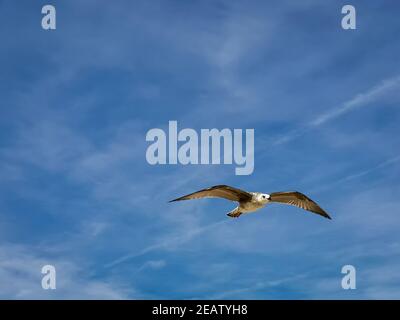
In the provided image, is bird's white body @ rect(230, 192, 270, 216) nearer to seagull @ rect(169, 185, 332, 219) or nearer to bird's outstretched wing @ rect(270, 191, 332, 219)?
seagull @ rect(169, 185, 332, 219)

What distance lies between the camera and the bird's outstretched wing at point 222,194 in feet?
97.5

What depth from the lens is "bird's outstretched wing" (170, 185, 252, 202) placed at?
97.5 feet

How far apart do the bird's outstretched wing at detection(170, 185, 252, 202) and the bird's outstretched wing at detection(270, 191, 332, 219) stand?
2.22 m

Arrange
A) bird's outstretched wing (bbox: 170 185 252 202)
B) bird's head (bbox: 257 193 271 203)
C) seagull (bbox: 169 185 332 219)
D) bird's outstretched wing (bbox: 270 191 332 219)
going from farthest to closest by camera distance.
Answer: bird's outstretched wing (bbox: 270 191 332 219)
bird's head (bbox: 257 193 271 203)
seagull (bbox: 169 185 332 219)
bird's outstretched wing (bbox: 170 185 252 202)

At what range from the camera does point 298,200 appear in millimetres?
33781

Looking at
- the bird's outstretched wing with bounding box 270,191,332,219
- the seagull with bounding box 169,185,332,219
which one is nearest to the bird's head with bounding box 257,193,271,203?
the seagull with bounding box 169,185,332,219

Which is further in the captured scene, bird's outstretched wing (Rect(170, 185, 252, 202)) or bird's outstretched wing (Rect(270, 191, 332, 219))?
bird's outstretched wing (Rect(270, 191, 332, 219))

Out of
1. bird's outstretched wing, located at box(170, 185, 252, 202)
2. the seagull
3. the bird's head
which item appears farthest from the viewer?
the bird's head

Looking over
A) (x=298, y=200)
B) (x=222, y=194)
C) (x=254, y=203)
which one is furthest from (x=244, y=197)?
(x=298, y=200)

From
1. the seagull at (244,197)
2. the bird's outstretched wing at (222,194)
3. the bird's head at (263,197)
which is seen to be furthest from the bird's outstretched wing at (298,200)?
the bird's outstretched wing at (222,194)
